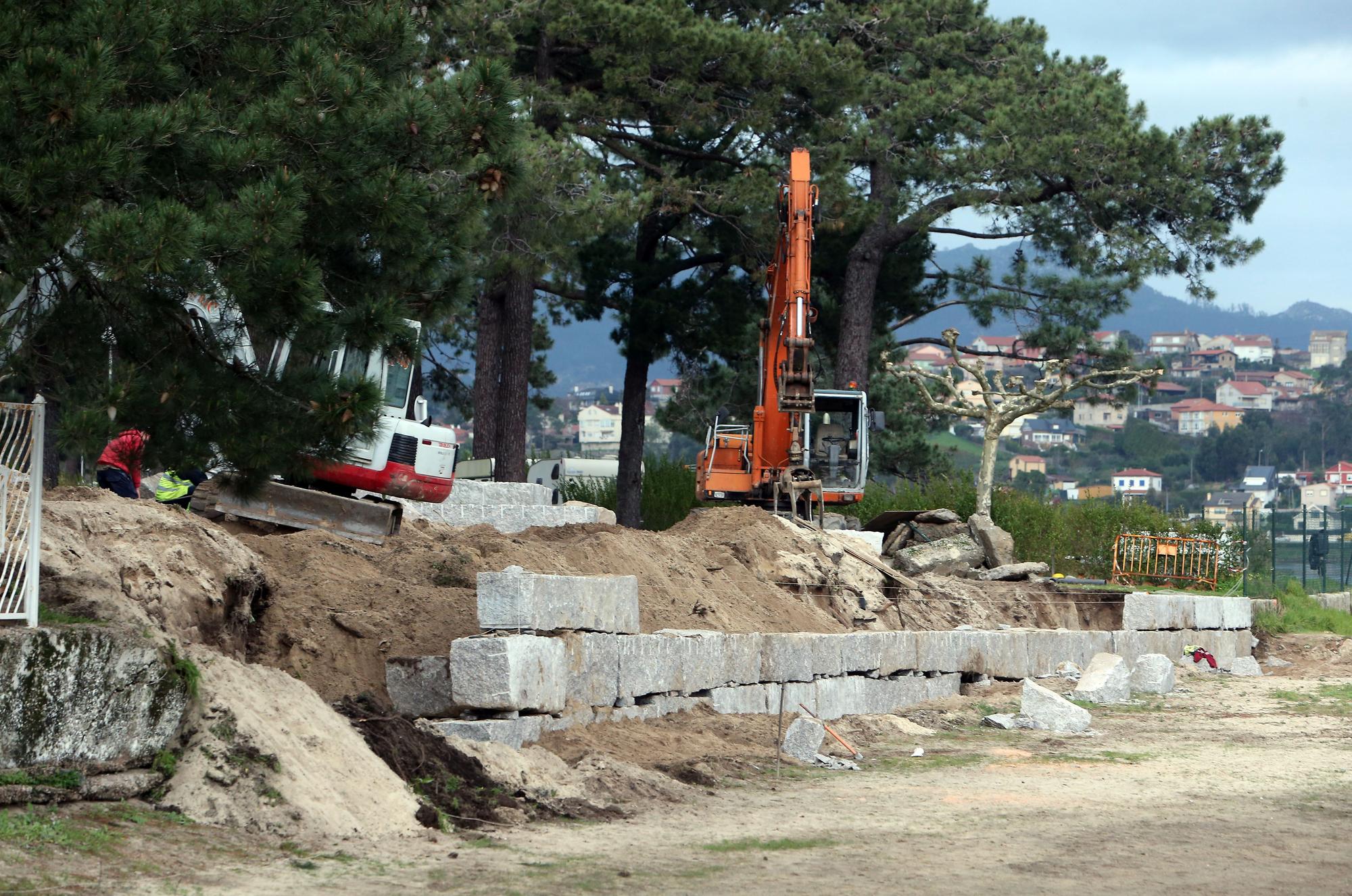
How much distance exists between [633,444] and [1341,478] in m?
83.9

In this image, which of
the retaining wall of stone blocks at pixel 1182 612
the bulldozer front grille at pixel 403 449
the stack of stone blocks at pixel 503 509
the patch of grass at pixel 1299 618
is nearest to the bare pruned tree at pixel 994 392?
the retaining wall of stone blocks at pixel 1182 612

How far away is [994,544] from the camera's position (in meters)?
19.4

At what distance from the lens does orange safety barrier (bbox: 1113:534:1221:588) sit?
21844 millimetres

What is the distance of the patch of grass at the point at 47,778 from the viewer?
601 cm

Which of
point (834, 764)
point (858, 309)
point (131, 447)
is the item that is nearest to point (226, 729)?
point (131, 447)

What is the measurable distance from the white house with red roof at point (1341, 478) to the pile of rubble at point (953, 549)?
8212cm

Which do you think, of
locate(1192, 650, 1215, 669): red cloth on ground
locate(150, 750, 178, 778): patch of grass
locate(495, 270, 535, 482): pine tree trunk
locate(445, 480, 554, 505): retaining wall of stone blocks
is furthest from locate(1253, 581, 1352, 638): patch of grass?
locate(150, 750, 178, 778): patch of grass

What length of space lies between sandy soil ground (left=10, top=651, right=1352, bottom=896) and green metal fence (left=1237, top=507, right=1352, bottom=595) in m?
15.2

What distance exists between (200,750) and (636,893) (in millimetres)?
2169

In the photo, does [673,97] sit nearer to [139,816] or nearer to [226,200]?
[226,200]

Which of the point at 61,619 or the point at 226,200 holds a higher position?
the point at 226,200

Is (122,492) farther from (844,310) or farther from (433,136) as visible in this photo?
(844,310)

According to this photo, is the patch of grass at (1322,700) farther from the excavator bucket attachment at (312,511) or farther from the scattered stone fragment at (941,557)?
the excavator bucket attachment at (312,511)

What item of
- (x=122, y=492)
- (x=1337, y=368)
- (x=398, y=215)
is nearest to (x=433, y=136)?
(x=398, y=215)
